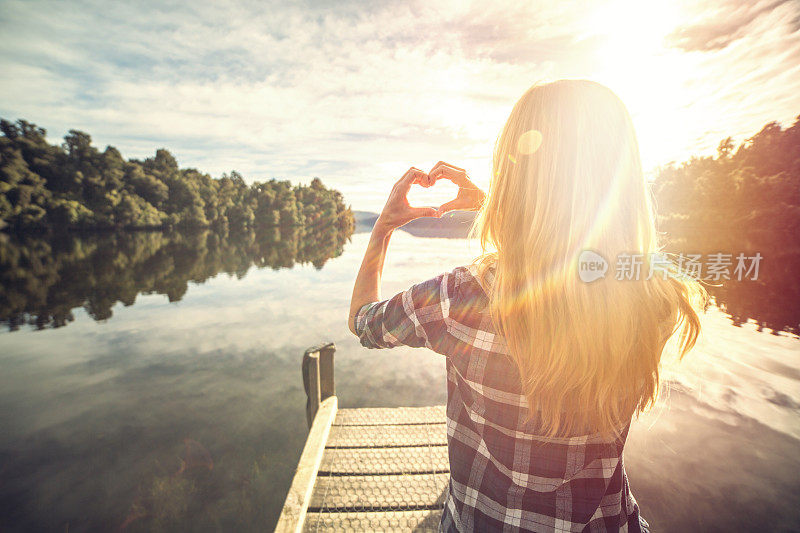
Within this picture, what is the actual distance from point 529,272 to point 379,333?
1.71ft

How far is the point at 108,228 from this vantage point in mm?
64375

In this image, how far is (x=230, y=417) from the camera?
25.6 feet

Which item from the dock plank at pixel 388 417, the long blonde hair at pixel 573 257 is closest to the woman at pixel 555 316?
the long blonde hair at pixel 573 257

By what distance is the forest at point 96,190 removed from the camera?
53.0 m

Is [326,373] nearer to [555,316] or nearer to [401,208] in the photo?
[401,208]

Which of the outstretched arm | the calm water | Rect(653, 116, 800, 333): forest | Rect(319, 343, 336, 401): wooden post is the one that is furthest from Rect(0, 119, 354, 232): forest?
Rect(653, 116, 800, 333): forest

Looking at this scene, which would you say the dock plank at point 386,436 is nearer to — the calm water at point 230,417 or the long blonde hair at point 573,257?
the calm water at point 230,417

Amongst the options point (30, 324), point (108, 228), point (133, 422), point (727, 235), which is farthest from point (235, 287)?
point (108, 228)

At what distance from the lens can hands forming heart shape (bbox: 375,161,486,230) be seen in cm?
132

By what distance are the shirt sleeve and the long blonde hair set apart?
0.14 metres

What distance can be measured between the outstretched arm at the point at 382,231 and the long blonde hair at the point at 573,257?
0.35 metres

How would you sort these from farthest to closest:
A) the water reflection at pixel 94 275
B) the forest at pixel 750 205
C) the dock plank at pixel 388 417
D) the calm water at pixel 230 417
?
the forest at pixel 750 205 < the water reflection at pixel 94 275 < the calm water at pixel 230 417 < the dock plank at pixel 388 417

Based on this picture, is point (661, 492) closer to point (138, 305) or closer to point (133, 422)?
point (133, 422)

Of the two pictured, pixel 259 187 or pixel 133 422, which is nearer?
pixel 133 422
